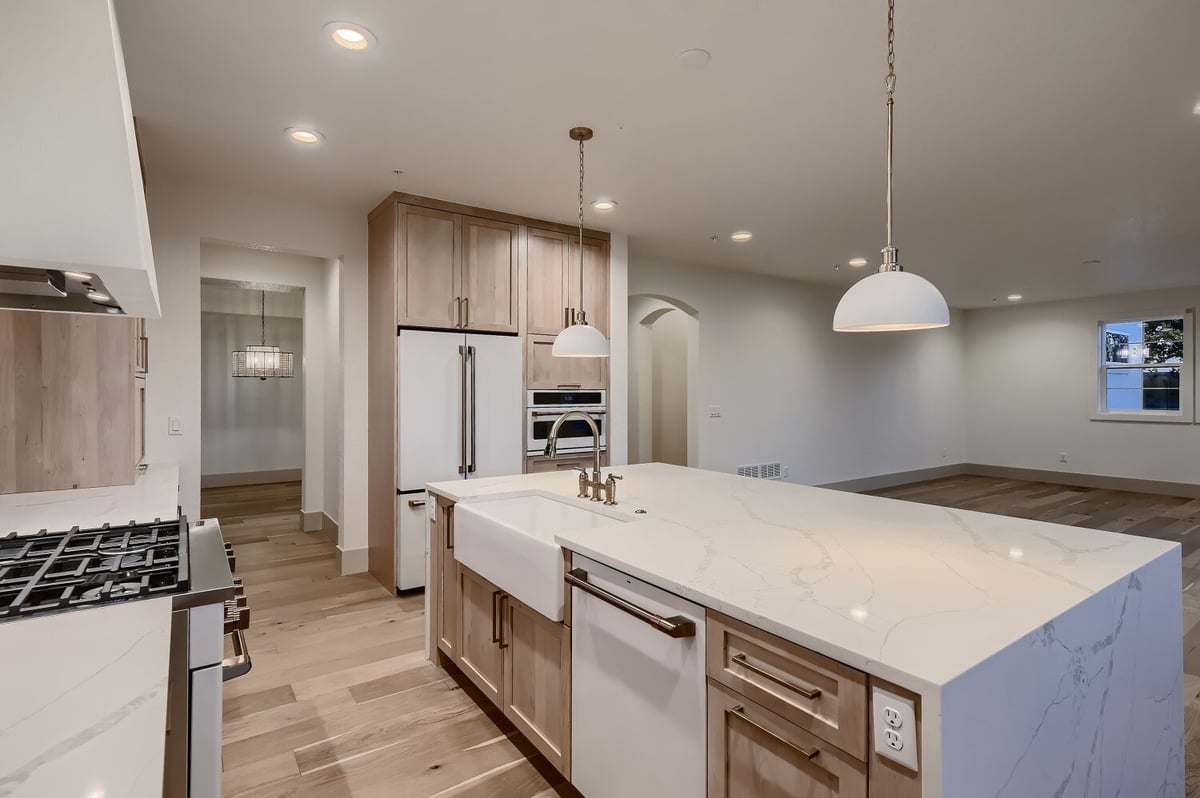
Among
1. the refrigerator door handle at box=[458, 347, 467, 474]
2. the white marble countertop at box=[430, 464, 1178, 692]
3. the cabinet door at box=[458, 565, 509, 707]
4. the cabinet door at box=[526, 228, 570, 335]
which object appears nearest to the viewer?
the white marble countertop at box=[430, 464, 1178, 692]

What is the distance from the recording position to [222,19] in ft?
6.73

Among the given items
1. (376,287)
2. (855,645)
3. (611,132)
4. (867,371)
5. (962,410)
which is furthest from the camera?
(962,410)

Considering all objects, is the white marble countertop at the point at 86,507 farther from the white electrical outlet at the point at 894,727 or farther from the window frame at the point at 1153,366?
the window frame at the point at 1153,366

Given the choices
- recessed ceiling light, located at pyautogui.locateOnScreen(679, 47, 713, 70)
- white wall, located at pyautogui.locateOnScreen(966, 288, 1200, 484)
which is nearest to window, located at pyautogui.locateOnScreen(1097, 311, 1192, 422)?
white wall, located at pyautogui.locateOnScreen(966, 288, 1200, 484)

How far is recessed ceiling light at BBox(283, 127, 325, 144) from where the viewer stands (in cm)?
291

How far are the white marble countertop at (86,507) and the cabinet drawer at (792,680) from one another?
179 cm

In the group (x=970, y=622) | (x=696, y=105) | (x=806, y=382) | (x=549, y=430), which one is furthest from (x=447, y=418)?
(x=806, y=382)

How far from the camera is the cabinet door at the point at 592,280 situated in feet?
14.9

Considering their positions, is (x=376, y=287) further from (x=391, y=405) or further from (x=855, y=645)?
(x=855, y=645)

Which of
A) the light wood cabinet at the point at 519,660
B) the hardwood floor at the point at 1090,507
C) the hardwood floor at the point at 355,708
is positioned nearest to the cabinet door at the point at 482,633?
the light wood cabinet at the point at 519,660

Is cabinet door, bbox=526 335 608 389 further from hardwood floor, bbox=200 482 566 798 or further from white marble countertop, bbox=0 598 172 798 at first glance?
white marble countertop, bbox=0 598 172 798

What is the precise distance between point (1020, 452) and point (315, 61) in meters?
10.1

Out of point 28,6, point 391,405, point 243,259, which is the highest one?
point 243,259

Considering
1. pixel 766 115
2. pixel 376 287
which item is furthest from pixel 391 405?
pixel 766 115
